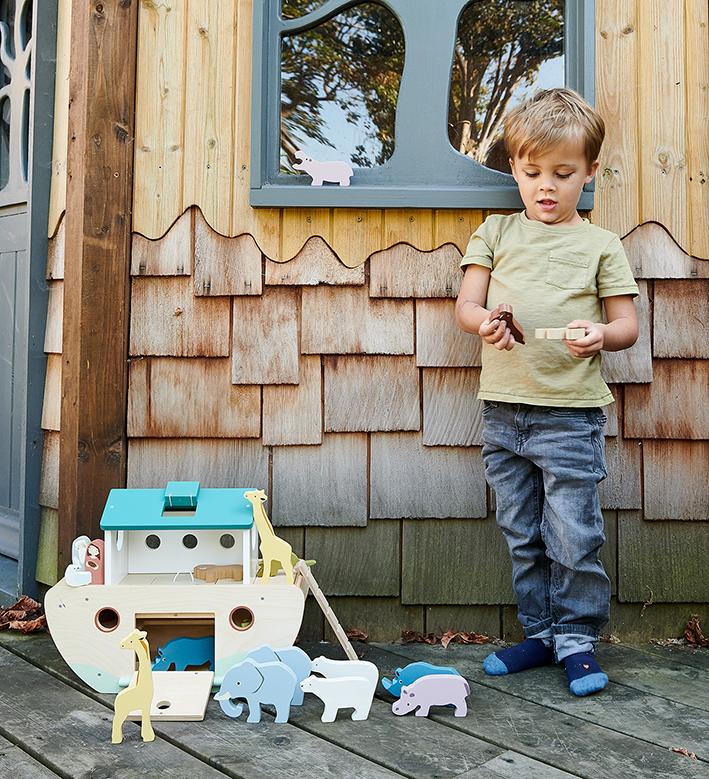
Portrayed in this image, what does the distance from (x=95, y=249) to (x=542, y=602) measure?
63.6 inches

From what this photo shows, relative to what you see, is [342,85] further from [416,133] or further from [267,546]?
[267,546]

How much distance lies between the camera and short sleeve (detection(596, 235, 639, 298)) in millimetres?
2160

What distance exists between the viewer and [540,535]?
226cm

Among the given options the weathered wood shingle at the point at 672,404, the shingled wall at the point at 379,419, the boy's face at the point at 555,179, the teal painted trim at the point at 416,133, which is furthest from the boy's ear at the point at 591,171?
the weathered wood shingle at the point at 672,404

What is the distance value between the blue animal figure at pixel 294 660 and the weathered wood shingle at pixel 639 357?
121 cm

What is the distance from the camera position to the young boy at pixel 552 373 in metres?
2.14

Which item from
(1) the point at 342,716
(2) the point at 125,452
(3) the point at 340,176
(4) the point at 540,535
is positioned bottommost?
(1) the point at 342,716

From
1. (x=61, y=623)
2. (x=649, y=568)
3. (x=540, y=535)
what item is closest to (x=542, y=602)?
(x=540, y=535)

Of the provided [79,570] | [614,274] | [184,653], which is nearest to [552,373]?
[614,274]

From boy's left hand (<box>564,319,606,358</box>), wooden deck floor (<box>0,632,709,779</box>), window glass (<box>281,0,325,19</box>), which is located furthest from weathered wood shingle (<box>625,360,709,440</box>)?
window glass (<box>281,0,325,19</box>)

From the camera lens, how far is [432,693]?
6.01 ft

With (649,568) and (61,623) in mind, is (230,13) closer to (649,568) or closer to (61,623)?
(61,623)

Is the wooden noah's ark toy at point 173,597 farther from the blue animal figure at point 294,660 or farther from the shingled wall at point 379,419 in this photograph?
the shingled wall at point 379,419

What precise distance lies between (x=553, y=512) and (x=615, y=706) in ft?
1.63
